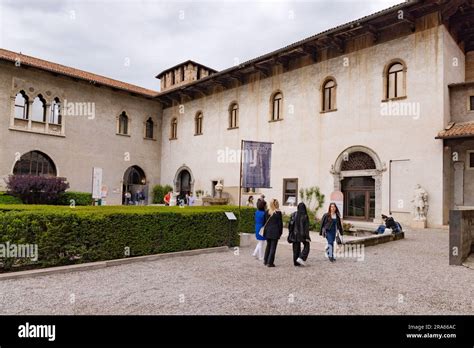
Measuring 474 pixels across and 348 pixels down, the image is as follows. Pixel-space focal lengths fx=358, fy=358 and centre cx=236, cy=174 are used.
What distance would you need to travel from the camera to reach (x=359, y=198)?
18078 mm

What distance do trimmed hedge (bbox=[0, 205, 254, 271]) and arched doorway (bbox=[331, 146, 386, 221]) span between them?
31.3 ft

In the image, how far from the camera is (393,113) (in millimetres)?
16688

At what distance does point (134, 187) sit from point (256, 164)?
1660 cm

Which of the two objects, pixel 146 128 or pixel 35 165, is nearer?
pixel 35 165

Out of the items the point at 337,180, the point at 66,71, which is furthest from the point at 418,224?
the point at 66,71

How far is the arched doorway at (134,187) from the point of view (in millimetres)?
27812

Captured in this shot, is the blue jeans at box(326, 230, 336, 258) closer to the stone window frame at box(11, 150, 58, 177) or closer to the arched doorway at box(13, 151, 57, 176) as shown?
the stone window frame at box(11, 150, 58, 177)

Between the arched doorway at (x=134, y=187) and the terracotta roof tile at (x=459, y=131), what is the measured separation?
21059 millimetres

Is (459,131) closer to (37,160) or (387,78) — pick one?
(387,78)

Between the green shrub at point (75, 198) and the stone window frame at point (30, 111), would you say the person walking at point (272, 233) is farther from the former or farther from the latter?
the stone window frame at point (30, 111)

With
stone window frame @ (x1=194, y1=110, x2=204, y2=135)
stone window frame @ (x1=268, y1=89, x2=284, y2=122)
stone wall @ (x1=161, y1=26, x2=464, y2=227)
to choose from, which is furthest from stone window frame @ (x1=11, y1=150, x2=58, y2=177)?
stone window frame @ (x1=268, y1=89, x2=284, y2=122)

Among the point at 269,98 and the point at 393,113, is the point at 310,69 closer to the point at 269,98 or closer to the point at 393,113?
the point at 269,98
